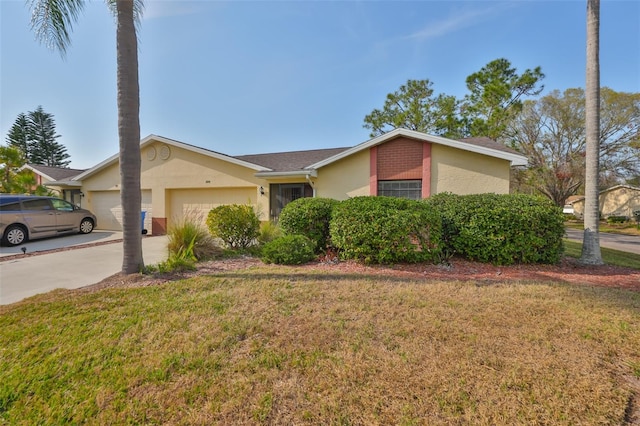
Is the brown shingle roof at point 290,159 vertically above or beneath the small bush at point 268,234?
above

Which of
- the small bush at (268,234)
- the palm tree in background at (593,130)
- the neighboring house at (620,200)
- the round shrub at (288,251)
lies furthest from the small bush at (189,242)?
the neighboring house at (620,200)

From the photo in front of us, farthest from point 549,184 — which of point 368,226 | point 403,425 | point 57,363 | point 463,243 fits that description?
point 57,363

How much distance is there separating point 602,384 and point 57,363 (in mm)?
5066

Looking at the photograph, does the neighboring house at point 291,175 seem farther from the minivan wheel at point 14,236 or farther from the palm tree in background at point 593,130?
the minivan wheel at point 14,236

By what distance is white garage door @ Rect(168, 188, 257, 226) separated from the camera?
41.9ft

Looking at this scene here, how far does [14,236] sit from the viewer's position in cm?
928

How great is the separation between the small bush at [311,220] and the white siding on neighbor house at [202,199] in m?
5.67

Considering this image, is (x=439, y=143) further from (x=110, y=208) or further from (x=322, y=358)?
(x=110, y=208)

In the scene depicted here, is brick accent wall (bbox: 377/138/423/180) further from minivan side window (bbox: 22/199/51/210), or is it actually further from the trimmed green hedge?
minivan side window (bbox: 22/199/51/210)

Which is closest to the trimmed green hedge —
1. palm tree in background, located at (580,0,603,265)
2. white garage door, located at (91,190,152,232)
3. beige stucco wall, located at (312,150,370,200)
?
palm tree in background, located at (580,0,603,265)

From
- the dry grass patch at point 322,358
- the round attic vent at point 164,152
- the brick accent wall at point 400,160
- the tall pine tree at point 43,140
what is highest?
Result: the tall pine tree at point 43,140

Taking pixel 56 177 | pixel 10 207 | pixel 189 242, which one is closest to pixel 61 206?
pixel 10 207

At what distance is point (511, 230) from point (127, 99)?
844 cm

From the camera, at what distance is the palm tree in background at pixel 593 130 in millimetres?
6512
